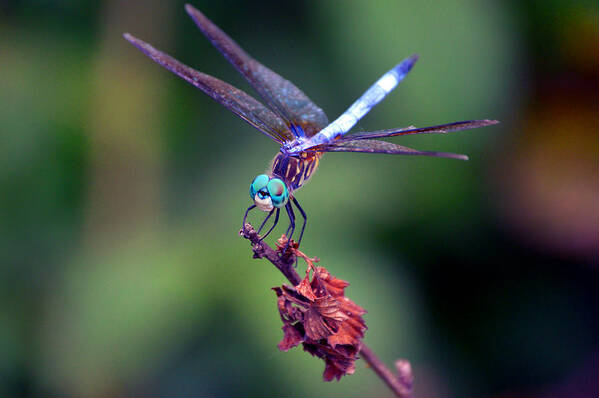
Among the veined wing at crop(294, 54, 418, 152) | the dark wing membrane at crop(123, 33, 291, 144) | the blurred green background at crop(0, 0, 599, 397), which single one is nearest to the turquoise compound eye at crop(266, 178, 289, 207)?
the dark wing membrane at crop(123, 33, 291, 144)

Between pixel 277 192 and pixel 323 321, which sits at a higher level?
pixel 277 192

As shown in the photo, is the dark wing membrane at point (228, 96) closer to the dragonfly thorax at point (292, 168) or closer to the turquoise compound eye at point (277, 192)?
the dragonfly thorax at point (292, 168)

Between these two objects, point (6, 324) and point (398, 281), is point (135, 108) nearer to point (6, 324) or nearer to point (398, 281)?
point (6, 324)

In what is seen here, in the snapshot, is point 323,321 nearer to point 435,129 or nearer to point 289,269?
point 289,269

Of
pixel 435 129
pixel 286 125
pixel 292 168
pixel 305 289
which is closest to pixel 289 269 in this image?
pixel 305 289

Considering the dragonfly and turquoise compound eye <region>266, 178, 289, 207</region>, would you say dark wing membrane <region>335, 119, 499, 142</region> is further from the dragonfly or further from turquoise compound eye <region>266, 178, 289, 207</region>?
turquoise compound eye <region>266, 178, 289, 207</region>

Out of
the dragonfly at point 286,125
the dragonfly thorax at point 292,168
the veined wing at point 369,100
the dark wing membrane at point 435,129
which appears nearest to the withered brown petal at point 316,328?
the dragonfly at point 286,125
